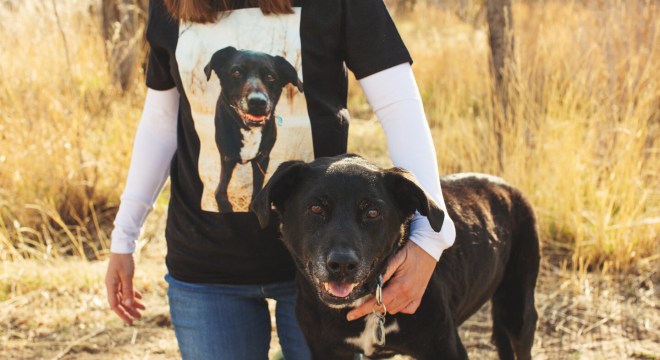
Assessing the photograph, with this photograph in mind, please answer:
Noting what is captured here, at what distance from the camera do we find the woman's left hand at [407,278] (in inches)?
89.9

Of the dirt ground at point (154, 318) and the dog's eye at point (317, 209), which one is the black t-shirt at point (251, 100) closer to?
the dog's eye at point (317, 209)

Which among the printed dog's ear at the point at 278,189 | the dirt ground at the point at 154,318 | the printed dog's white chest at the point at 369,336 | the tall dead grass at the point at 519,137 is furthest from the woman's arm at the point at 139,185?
the tall dead grass at the point at 519,137

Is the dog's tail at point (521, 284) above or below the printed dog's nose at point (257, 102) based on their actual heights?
below

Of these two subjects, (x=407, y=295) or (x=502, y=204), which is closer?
(x=407, y=295)

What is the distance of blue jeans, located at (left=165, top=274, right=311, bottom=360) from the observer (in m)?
2.73

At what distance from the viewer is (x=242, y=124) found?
2.56 m

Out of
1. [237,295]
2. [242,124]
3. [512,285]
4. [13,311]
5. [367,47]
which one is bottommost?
[13,311]

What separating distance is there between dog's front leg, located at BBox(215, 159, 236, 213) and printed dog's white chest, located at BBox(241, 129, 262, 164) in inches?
1.7

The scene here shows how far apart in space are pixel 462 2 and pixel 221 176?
5.21m

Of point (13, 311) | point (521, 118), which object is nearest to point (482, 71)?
point (521, 118)

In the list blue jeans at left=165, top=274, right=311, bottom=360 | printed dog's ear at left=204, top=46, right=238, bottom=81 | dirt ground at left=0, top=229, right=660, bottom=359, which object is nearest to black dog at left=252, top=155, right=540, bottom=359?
blue jeans at left=165, top=274, right=311, bottom=360

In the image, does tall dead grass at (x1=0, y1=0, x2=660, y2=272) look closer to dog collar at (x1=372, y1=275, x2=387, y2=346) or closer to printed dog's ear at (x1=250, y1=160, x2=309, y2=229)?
dog collar at (x1=372, y1=275, x2=387, y2=346)

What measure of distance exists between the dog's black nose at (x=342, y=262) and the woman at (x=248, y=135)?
0.22 metres

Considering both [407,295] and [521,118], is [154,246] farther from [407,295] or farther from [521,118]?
[407,295]
